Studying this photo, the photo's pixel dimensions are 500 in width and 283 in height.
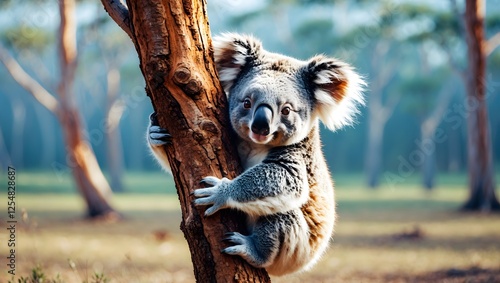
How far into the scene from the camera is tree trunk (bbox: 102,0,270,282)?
2.17 m

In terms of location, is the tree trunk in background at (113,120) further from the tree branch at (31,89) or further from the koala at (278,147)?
the koala at (278,147)

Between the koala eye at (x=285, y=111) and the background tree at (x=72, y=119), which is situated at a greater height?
the background tree at (x=72, y=119)

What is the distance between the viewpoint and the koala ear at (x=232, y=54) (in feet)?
8.35

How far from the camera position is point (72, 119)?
1004cm

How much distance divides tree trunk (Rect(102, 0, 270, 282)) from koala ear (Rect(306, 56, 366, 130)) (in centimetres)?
55

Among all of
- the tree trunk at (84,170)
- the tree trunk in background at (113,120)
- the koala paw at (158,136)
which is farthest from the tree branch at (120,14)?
Result: the tree trunk in background at (113,120)

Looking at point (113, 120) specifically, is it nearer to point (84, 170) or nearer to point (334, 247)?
point (84, 170)

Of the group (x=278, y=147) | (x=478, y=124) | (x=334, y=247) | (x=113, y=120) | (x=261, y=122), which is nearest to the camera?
(x=261, y=122)

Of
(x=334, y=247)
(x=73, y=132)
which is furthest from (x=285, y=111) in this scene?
(x=73, y=132)

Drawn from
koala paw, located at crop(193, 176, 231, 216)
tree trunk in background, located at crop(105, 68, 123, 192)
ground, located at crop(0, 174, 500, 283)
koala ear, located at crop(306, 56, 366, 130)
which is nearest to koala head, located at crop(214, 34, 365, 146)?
koala ear, located at crop(306, 56, 366, 130)

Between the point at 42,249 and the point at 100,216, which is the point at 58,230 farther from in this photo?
the point at 42,249

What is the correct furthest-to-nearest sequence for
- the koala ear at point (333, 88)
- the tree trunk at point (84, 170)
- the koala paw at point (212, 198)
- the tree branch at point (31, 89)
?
the tree branch at point (31, 89), the tree trunk at point (84, 170), the koala ear at point (333, 88), the koala paw at point (212, 198)

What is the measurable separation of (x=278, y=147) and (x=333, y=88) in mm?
400

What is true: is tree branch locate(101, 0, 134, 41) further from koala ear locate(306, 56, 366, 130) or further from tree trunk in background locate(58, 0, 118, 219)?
tree trunk in background locate(58, 0, 118, 219)
